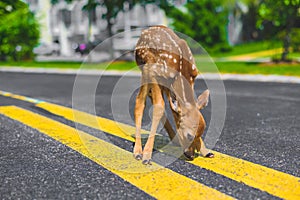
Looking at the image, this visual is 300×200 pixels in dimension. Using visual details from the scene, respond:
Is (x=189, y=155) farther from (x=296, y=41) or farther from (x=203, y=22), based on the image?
(x=203, y=22)

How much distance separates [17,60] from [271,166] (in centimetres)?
3185

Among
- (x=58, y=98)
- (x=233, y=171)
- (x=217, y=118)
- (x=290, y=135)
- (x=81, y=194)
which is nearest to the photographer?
(x=81, y=194)

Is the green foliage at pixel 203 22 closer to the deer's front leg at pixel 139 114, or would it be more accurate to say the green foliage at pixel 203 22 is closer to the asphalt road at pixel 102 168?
the asphalt road at pixel 102 168

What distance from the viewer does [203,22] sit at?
31.5m

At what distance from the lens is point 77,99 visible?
8102 mm

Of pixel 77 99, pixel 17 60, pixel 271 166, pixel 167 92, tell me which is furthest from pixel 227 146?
pixel 17 60

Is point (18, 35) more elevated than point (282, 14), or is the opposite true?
point (282, 14)

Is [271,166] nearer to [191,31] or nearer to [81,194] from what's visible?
[81,194]

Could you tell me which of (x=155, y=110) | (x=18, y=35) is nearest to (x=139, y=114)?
(x=155, y=110)

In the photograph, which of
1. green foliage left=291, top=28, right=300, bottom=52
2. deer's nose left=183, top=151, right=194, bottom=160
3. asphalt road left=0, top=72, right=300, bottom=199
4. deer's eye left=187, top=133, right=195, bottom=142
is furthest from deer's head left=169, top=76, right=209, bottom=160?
green foliage left=291, top=28, right=300, bottom=52

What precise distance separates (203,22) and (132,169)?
29395mm

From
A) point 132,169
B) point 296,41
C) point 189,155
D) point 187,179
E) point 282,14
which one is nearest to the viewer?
point 187,179

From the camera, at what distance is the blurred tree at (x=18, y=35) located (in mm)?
31172

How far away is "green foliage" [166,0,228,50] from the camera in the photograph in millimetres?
31594
